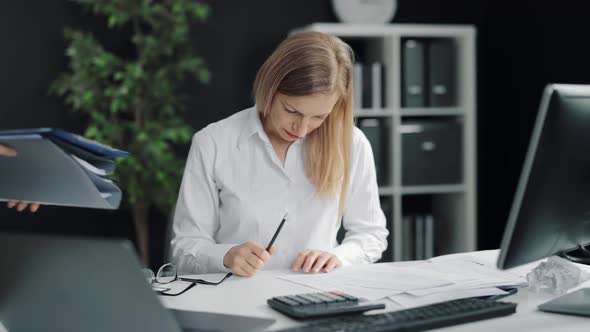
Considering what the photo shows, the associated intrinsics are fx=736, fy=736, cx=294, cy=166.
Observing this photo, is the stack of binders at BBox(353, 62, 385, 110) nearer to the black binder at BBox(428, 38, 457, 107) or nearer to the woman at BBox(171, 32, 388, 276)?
the black binder at BBox(428, 38, 457, 107)

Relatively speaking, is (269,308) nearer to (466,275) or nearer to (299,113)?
(466,275)

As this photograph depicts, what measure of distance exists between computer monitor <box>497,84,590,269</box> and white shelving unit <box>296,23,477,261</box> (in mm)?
2275

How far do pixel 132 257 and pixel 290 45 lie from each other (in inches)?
41.7

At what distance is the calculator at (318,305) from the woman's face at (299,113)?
0.63 metres

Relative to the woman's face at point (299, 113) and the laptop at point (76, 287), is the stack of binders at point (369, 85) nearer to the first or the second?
the woman's face at point (299, 113)

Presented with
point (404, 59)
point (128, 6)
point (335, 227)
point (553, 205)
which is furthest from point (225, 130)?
point (404, 59)

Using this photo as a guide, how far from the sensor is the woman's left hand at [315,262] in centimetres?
169

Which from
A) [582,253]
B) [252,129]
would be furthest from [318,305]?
[582,253]

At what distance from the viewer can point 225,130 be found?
2.04 m

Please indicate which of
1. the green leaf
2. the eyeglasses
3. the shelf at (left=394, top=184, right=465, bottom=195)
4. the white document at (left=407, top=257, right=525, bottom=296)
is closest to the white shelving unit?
the shelf at (left=394, top=184, right=465, bottom=195)

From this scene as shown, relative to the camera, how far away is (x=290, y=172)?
205 cm

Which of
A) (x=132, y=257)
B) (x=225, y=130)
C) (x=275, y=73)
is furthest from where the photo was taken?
(x=225, y=130)

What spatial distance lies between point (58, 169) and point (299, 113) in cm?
79

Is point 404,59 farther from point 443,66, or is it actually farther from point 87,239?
point 87,239
